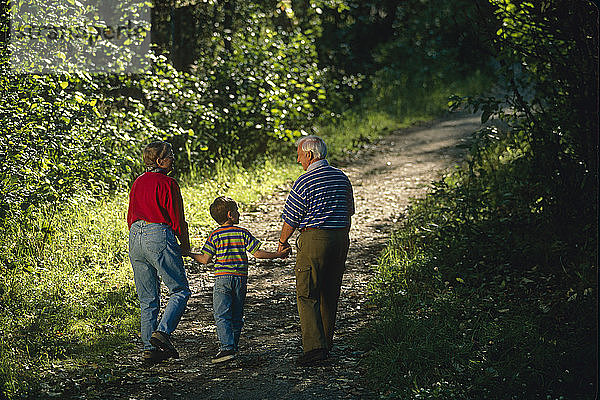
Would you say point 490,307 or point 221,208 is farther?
point 490,307

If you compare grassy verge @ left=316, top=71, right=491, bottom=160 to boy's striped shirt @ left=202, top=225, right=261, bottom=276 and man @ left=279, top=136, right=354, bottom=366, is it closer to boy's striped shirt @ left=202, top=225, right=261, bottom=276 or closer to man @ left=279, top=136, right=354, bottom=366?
man @ left=279, top=136, right=354, bottom=366

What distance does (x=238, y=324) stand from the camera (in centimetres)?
633

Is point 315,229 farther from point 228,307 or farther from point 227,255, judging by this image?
point 228,307

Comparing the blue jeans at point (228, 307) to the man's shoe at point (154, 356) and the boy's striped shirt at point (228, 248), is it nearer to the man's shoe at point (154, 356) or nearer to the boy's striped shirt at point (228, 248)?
A: the boy's striped shirt at point (228, 248)

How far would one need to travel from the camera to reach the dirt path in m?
5.72

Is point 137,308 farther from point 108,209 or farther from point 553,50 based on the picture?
point 553,50

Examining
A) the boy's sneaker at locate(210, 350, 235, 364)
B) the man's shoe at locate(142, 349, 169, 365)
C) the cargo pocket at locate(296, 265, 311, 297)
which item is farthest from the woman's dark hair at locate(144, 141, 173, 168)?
the boy's sneaker at locate(210, 350, 235, 364)

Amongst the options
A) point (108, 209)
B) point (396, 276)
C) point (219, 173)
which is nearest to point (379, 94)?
point (219, 173)

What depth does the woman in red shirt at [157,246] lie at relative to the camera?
6070 millimetres

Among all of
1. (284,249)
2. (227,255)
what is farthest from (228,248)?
(284,249)

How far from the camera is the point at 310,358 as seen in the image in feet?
20.3

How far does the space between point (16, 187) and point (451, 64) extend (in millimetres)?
18402

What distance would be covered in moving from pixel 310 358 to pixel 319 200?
4.49ft

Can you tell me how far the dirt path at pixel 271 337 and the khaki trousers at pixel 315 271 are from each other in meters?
0.30
